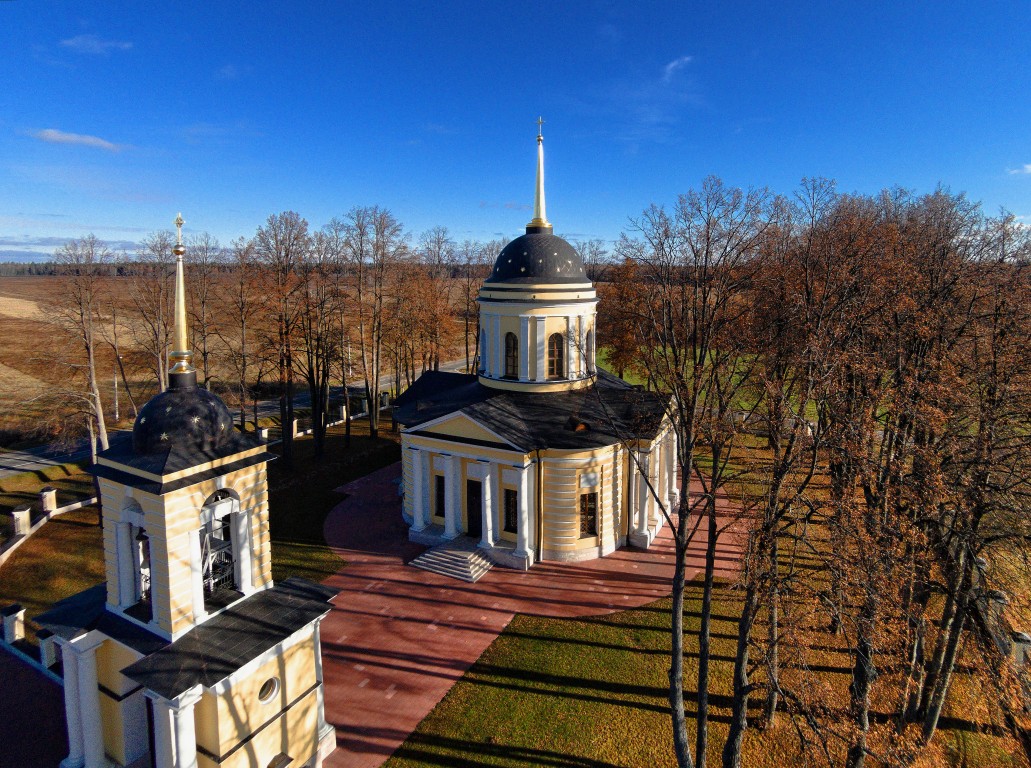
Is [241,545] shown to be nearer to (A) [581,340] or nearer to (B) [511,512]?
(B) [511,512]

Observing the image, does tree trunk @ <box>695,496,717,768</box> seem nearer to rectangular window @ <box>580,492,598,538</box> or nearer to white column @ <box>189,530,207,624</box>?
white column @ <box>189,530,207,624</box>

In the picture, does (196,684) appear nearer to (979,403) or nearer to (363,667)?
(363,667)

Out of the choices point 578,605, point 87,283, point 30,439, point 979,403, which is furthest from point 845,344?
point 30,439

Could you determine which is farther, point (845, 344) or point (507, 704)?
point (507, 704)

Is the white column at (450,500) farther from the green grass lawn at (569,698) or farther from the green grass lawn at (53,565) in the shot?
the green grass lawn at (53,565)

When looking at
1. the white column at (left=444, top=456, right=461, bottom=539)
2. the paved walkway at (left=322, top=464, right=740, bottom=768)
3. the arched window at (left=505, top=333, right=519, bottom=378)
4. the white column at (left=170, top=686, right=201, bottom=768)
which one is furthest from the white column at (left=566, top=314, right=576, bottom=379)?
the white column at (left=170, top=686, right=201, bottom=768)

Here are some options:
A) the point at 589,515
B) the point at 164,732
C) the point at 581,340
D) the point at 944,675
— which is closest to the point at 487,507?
the point at 589,515
